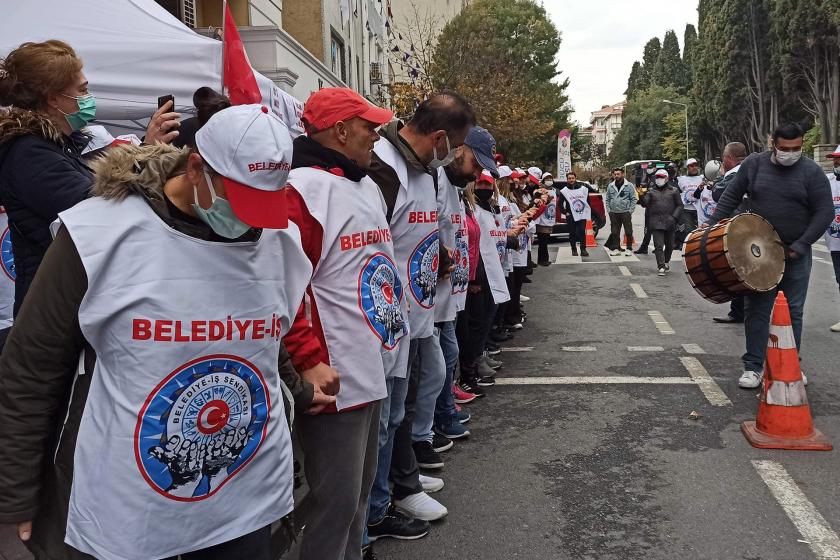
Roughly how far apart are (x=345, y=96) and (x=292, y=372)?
1.03m

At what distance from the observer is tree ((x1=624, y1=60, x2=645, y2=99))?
116m

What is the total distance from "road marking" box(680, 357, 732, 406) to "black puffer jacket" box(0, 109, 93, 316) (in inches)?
183

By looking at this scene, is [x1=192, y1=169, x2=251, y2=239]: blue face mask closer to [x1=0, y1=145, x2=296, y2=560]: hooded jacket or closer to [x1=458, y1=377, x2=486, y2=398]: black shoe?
[x1=0, y1=145, x2=296, y2=560]: hooded jacket

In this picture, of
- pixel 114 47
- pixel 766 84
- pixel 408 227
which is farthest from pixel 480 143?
pixel 766 84

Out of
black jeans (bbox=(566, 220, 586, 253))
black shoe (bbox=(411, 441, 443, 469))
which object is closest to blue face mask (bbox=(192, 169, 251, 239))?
black shoe (bbox=(411, 441, 443, 469))

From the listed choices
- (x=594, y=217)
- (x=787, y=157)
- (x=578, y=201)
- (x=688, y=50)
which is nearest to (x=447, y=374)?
(x=787, y=157)

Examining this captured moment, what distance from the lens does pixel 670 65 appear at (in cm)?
10519

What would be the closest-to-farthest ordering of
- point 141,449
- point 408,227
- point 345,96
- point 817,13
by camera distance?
1. point 141,449
2. point 345,96
3. point 408,227
4. point 817,13

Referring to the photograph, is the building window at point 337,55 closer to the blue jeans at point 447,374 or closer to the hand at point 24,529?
the blue jeans at point 447,374

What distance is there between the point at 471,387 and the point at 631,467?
1.89 m

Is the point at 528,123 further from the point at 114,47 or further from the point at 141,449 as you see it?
the point at 141,449

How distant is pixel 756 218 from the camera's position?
579cm

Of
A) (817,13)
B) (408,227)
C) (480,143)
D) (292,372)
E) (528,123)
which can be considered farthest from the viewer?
(817,13)

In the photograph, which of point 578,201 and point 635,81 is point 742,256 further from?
point 635,81
